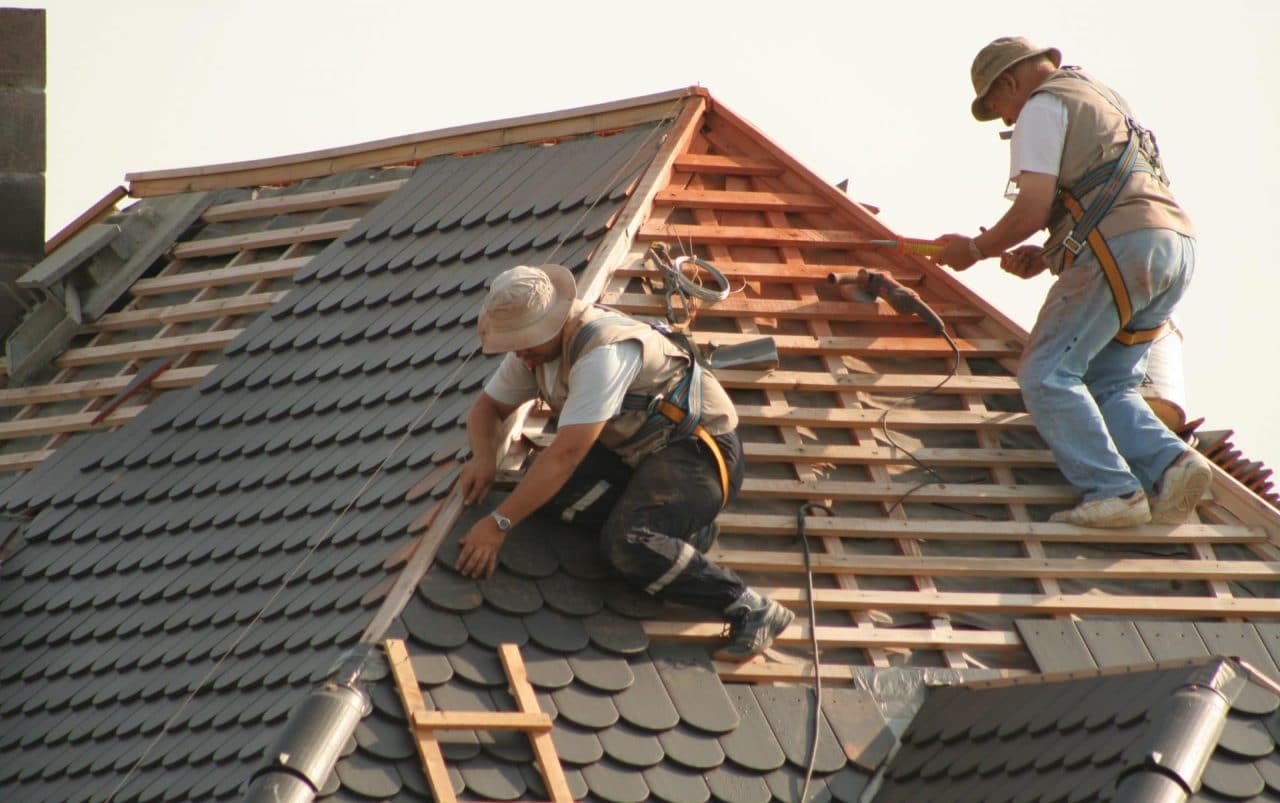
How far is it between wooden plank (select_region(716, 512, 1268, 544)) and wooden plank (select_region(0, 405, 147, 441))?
10.0ft

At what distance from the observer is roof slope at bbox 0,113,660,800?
268 inches

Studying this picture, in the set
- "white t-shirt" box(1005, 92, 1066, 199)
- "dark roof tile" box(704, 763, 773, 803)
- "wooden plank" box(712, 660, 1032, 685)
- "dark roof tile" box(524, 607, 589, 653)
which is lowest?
"dark roof tile" box(704, 763, 773, 803)

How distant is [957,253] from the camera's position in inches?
310

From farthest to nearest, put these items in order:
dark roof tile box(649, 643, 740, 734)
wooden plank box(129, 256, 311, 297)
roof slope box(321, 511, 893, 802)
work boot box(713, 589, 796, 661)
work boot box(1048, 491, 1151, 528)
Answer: wooden plank box(129, 256, 311, 297) < work boot box(1048, 491, 1151, 528) < work boot box(713, 589, 796, 661) < dark roof tile box(649, 643, 740, 734) < roof slope box(321, 511, 893, 802)

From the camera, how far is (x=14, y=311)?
10.1 meters

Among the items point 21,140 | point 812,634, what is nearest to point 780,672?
point 812,634

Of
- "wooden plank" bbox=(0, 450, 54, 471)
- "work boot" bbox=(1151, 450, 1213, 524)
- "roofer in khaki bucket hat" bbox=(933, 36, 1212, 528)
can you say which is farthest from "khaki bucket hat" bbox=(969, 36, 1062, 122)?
"wooden plank" bbox=(0, 450, 54, 471)

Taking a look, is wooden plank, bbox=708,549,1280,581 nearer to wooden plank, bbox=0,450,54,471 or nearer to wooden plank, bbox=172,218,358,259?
wooden plank, bbox=172,218,358,259

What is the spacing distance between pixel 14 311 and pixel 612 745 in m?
4.99

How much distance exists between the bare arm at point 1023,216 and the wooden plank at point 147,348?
3361 mm

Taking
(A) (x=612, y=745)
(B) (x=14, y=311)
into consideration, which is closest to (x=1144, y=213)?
(A) (x=612, y=745)

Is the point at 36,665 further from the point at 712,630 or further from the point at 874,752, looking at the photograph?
the point at 874,752

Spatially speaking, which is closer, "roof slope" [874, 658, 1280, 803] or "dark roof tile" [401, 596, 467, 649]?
"roof slope" [874, 658, 1280, 803]

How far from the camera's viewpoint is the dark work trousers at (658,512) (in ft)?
22.2
